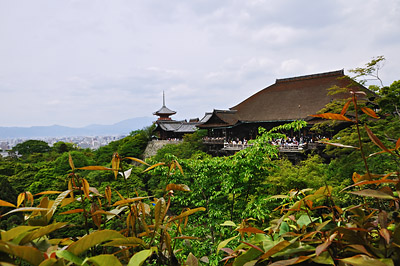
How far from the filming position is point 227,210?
5.70 m

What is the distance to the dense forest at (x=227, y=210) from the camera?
2.26 ft

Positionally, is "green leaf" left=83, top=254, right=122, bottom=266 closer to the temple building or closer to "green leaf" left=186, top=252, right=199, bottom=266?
"green leaf" left=186, top=252, right=199, bottom=266

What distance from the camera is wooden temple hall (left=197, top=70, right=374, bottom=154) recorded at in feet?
60.0

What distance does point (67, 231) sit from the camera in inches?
351

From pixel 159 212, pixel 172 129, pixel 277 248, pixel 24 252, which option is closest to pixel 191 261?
pixel 159 212

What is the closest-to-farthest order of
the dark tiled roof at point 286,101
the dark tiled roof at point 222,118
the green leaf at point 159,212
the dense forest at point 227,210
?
the dense forest at point 227,210 → the green leaf at point 159,212 → the dark tiled roof at point 286,101 → the dark tiled roof at point 222,118

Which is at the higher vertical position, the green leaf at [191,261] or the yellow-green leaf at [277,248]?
the yellow-green leaf at [277,248]

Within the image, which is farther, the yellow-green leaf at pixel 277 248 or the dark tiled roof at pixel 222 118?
the dark tiled roof at pixel 222 118

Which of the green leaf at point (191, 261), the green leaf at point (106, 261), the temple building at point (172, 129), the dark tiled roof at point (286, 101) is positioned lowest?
the green leaf at point (191, 261)

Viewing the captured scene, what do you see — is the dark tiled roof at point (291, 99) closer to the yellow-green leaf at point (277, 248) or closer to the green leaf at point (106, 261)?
the yellow-green leaf at point (277, 248)

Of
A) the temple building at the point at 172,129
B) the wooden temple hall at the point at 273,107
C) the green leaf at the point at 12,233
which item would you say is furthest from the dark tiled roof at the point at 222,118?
the green leaf at the point at 12,233

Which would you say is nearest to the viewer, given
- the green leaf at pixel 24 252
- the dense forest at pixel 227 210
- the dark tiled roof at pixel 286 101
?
the green leaf at pixel 24 252

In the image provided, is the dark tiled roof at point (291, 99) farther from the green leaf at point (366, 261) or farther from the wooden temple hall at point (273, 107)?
the green leaf at point (366, 261)

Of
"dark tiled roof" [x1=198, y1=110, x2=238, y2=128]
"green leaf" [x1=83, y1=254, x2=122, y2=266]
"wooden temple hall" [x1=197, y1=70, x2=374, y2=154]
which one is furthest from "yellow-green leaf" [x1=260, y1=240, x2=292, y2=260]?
"dark tiled roof" [x1=198, y1=110, x2=238, y2=128]
